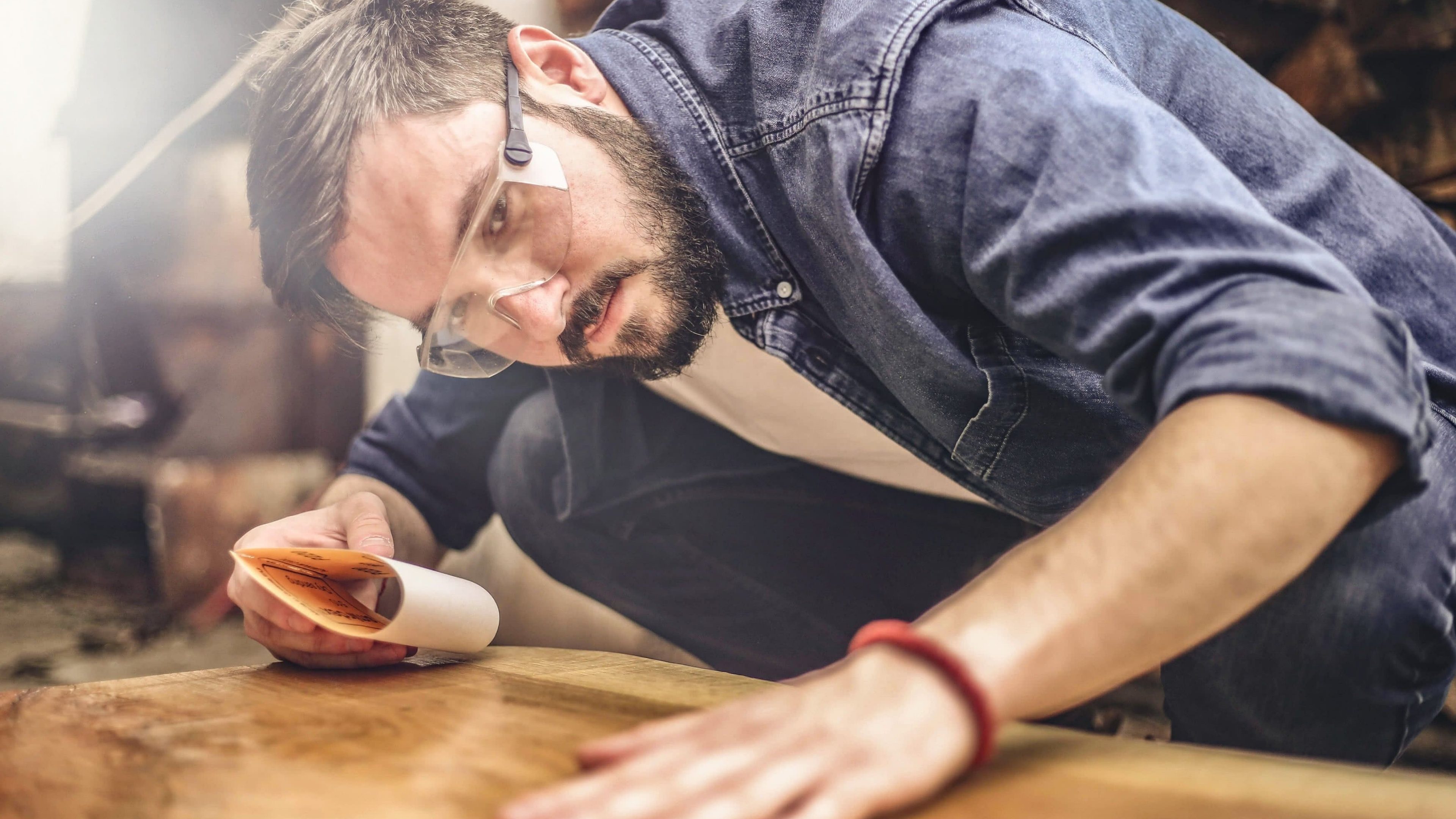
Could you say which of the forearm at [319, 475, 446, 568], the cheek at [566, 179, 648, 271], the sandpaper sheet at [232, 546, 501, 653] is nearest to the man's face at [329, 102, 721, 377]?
the cheek at [566, 179, 648, 271]

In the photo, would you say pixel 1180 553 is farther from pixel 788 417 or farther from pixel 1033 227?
pixel 788 417

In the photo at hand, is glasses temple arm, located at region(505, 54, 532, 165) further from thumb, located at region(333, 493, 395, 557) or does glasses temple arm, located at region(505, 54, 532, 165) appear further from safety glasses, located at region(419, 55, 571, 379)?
thumb, located at region(333, 493, 395, 557)

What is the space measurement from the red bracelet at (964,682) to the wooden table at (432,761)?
0.02 m

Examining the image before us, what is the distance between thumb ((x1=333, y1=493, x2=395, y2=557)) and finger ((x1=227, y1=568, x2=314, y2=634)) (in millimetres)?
111

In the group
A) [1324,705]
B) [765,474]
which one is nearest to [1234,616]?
[1324,705]

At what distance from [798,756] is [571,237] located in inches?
24.0

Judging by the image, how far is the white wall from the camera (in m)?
0.90

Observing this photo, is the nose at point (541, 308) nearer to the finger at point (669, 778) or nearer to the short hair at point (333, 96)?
the short hair at point (333, 96)

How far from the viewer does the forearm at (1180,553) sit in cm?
36

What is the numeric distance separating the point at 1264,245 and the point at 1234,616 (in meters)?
0.21

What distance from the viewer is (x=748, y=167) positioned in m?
0.76

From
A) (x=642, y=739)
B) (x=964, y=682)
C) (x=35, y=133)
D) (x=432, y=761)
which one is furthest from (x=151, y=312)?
(x=964, y=682)

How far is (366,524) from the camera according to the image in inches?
37.8

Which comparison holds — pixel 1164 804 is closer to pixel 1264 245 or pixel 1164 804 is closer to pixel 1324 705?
pixel 1264 245
